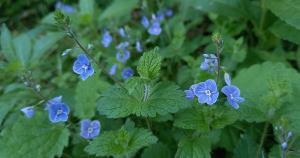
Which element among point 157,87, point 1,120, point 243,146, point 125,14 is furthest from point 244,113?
point 125,14

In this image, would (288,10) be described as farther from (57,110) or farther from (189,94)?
(57,110)

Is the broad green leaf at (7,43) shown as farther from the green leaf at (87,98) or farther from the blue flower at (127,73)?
the blue flower at (127,73)

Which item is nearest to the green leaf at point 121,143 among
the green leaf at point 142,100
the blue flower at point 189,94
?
the green leaf at point 142,100

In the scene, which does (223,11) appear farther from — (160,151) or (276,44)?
(160,151)

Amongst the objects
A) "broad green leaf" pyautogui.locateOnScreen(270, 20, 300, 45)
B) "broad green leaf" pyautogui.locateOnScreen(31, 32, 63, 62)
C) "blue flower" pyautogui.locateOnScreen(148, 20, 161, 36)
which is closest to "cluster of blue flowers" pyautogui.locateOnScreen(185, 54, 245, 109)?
"broad green leaf" pyautogui.locateOnScreen(270, 20, 300, 45)

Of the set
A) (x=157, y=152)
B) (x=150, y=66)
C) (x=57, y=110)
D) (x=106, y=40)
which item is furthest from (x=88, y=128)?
(x=106, y=40)

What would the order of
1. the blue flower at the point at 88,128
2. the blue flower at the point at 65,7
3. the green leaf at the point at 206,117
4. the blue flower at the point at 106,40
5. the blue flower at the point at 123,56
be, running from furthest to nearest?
the blue flower at the point at 65,7
the blue flower at the point at 106,40
the blue flower at the point at 123,56
the blue flower at the point at 88,128
the green leaf at the point at 206,117
